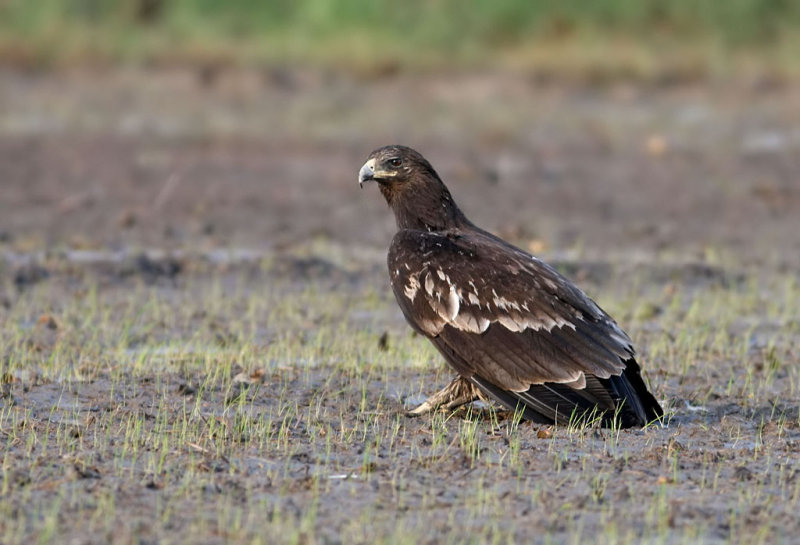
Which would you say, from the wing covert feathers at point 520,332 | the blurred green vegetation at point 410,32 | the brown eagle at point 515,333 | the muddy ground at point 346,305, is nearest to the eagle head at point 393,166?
the brown eagle at point 515,333

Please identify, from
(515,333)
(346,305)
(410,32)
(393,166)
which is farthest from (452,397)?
(410,32)

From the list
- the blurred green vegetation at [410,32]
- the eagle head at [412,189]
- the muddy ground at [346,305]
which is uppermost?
the blurred green vegetation at [410,32]

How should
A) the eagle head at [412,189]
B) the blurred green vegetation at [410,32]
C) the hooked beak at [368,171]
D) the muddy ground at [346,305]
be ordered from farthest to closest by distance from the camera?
the blurred green vegetation at [410,32] < the hooked beak at [368,171] < the eagle head at [412,189] < the muddy ground at [346,305]

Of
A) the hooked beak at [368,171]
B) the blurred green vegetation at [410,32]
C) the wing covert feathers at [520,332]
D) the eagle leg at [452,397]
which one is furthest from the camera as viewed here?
the blurred green vegetation at [410,32]

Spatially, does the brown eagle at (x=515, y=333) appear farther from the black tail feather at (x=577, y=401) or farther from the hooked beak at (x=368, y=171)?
the hooked beak at (x=368, y=171)

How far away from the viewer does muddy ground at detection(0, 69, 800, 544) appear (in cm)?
621

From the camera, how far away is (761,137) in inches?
813

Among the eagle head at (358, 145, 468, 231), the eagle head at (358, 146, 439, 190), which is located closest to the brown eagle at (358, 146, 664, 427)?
the eagle head at (358, 145, 468, 231)

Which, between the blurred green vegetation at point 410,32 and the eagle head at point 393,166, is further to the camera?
the blurred green vegetation at point 410,32

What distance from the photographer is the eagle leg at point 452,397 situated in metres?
7.84

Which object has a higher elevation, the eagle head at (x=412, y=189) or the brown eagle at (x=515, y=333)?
the eagle head at (x=412, y=189)

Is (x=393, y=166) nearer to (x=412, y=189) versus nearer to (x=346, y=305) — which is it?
(x=412, y=189)

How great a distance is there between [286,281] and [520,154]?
6.88 m

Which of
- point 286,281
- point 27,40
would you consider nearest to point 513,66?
point 27,40
